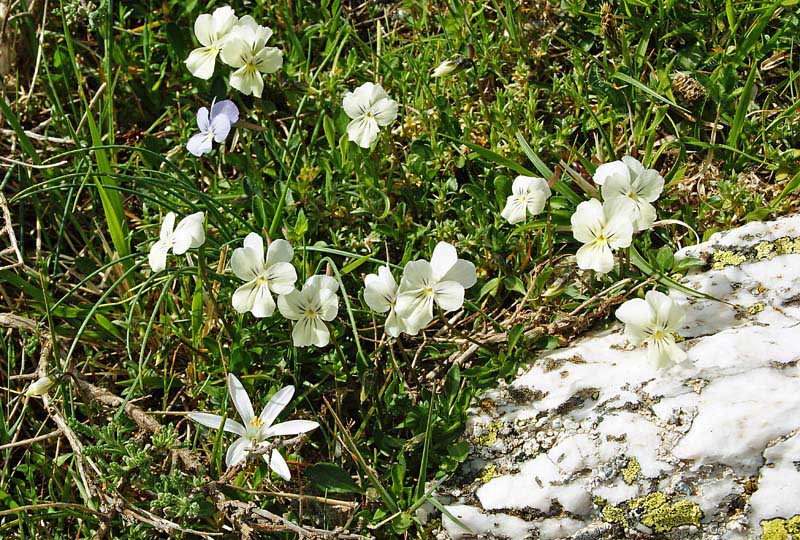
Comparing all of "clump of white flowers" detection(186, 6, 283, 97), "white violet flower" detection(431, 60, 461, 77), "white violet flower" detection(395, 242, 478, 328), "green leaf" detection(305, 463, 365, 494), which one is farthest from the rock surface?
"clump of white flowers" detection(186, 6, 283, 97)

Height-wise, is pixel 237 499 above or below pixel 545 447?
below

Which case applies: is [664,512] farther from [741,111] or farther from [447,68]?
[447,68]

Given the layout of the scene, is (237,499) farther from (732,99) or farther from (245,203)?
(732,99)

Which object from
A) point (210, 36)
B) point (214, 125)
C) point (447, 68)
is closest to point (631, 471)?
point (447, 68)

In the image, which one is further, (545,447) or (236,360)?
(236,360)

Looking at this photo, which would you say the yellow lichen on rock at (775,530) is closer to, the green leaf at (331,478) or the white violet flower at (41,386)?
the green leaf at (331,478)

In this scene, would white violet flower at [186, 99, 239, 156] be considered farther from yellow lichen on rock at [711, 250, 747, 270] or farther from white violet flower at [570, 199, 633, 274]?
yellow lichen on rock at [711, 250, 747, 270]

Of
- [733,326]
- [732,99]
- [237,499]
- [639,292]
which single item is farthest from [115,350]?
[732,99]
